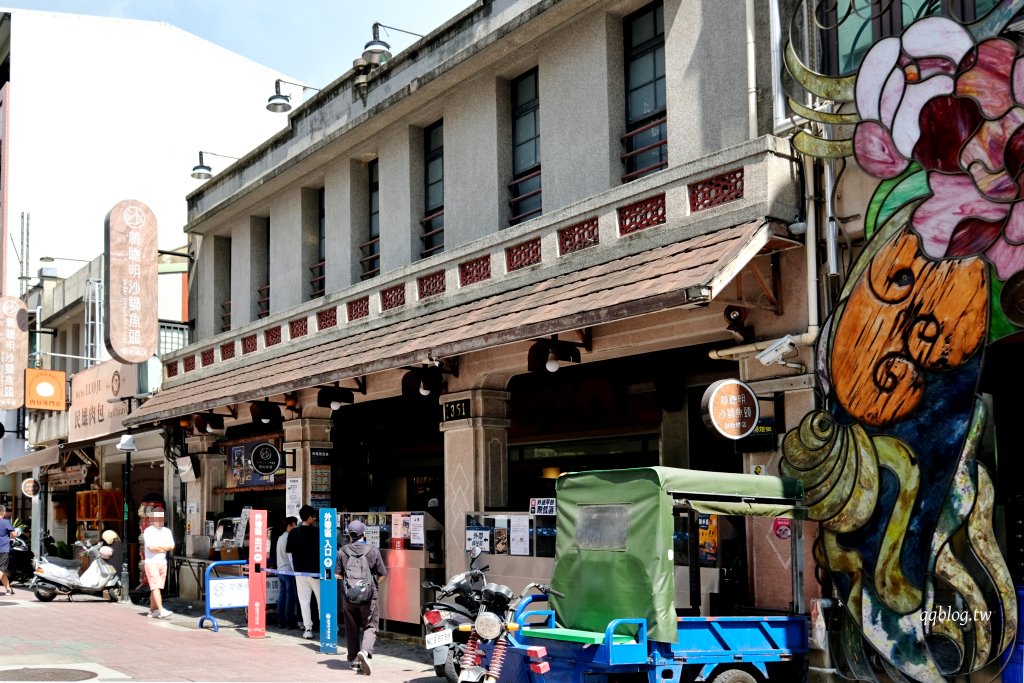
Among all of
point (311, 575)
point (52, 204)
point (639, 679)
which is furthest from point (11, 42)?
point (639, 679)

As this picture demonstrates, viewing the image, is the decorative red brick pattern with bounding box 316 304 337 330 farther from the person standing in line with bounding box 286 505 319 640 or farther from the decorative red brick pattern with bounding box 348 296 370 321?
the person standing in line with bounding box 286 505 319 640

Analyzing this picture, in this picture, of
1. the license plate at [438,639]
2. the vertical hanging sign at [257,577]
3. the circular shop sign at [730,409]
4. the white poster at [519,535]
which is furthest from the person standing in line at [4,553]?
the circular shop sign at [730,409]

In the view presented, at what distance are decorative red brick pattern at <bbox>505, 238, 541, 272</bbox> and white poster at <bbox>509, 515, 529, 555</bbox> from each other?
322 cm

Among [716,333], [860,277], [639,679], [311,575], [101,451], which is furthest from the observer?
[101,451]

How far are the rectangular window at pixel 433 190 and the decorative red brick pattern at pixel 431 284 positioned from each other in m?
0.73

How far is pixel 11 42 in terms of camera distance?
1421 inches

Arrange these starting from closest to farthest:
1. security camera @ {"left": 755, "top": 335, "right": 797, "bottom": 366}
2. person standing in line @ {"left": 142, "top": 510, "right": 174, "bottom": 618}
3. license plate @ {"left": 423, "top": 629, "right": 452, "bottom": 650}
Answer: security camera @ {"left": 755, "top": 335, "right": 797, "bottom": 366}
license plate @ {"left": 423, "top": 629, "right": 452, "bottom": 650}
person standing in line @ {"left": 142, "top": 510, "right": 174, "bottom": 618}

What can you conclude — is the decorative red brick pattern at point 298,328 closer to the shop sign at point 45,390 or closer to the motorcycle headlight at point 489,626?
the motorcycle headlight at point 489,626

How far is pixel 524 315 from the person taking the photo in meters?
13.0

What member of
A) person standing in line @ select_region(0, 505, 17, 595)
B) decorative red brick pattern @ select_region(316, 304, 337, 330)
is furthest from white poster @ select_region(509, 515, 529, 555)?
person standing in line @ select_region(0, 505, 17, 595)

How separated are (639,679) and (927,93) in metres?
5.59

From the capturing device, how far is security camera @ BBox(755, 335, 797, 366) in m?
10.9

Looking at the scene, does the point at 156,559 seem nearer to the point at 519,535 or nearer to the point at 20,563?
the point at 519,535

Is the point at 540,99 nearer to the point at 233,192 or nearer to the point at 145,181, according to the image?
the point at 233,192
